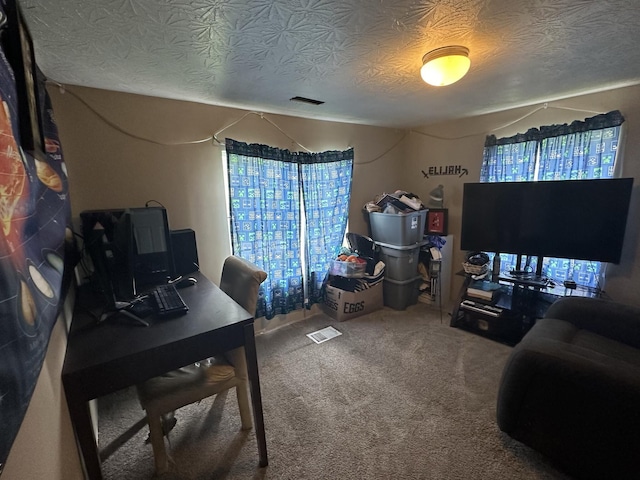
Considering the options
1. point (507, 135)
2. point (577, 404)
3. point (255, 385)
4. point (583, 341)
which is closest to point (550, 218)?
point (507, 135)

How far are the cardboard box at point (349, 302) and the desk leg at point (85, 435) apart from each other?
223 cm

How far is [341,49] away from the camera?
145 centimetres

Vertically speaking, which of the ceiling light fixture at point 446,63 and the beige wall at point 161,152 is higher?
the ceiling light fixture at point 446,63

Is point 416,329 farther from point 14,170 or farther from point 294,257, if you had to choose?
point 14,170

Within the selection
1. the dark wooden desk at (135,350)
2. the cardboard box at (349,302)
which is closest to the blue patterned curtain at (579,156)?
the cardboard box at (349,302)

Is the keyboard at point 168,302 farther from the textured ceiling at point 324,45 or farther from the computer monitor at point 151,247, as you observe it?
the textured ceiling at point 324,45

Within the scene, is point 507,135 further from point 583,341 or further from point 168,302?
point 168,302

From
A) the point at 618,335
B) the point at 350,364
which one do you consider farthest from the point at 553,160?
the point at 350,364

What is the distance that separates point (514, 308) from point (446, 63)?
215 cm

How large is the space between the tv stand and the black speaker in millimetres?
2469

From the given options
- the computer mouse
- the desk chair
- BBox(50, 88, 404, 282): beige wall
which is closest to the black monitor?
the computer mouse

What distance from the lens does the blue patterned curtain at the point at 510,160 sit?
2729 millimetres

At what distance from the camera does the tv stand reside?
2490mm

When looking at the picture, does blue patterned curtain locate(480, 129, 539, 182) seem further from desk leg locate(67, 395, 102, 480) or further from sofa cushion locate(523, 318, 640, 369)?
desk leg locate(67, 395, 102, 480)
